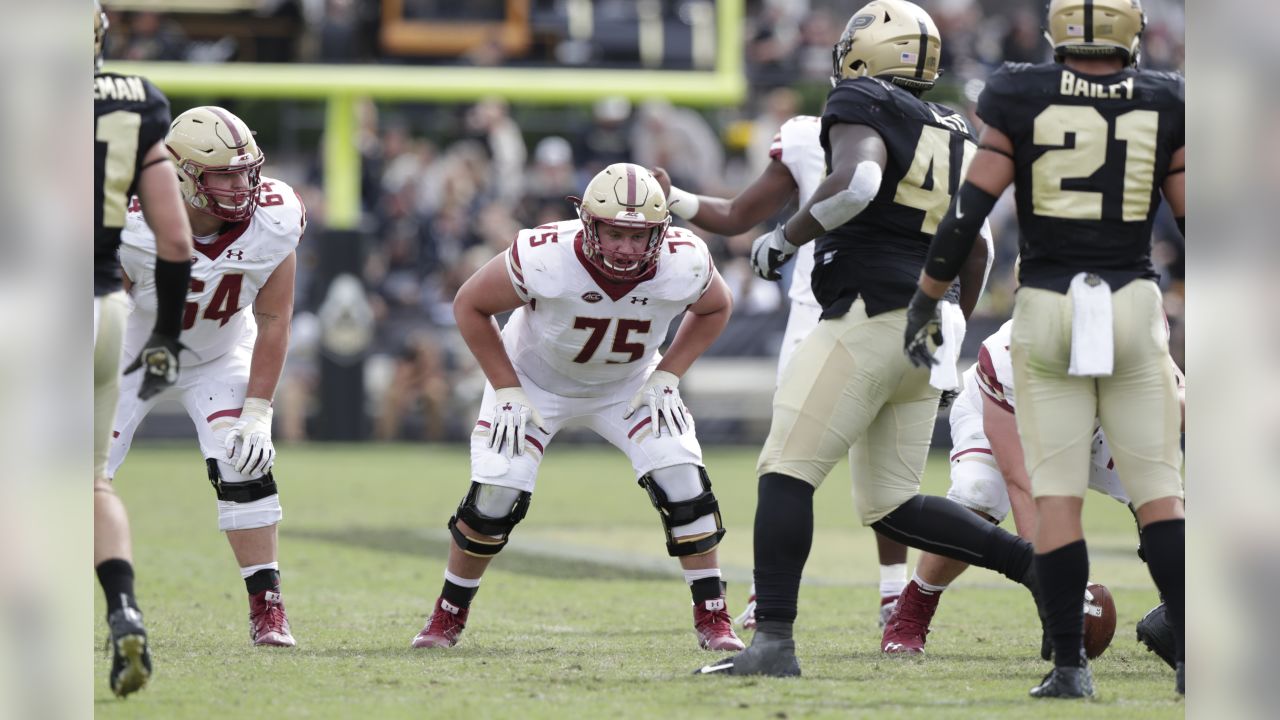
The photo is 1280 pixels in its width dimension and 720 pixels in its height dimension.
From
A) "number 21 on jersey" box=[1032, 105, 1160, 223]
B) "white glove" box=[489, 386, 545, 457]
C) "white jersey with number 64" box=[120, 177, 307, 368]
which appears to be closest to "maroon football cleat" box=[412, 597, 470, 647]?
"white glove" box=[489, 386, 545, 457]

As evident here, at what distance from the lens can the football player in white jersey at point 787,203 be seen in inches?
254

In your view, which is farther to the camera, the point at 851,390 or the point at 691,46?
the point at 691,46

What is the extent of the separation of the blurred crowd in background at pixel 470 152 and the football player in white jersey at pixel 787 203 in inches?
352

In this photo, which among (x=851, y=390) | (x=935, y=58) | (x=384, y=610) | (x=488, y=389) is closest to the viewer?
(x=851, y=390)

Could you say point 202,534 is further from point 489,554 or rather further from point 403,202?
point 403,202

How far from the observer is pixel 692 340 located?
6.21 metres

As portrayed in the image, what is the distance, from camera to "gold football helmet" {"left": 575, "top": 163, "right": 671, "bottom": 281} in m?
5.75

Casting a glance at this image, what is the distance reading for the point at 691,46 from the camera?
59.2 feet

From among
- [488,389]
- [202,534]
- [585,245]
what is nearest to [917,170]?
[585,245]

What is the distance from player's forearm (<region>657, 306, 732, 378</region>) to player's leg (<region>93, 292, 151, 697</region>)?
213 centimetres

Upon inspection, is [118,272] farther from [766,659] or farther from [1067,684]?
[1067,684]

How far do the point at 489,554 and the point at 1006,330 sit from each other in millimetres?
A: 2067

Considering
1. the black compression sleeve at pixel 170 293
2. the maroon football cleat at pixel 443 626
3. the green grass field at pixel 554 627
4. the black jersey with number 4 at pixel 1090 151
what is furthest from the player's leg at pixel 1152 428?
the black compression sleeve at pixel 170 293

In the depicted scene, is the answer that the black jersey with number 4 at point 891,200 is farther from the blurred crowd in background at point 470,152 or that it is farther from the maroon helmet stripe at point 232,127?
the blurred crowd in background at point 470,152
